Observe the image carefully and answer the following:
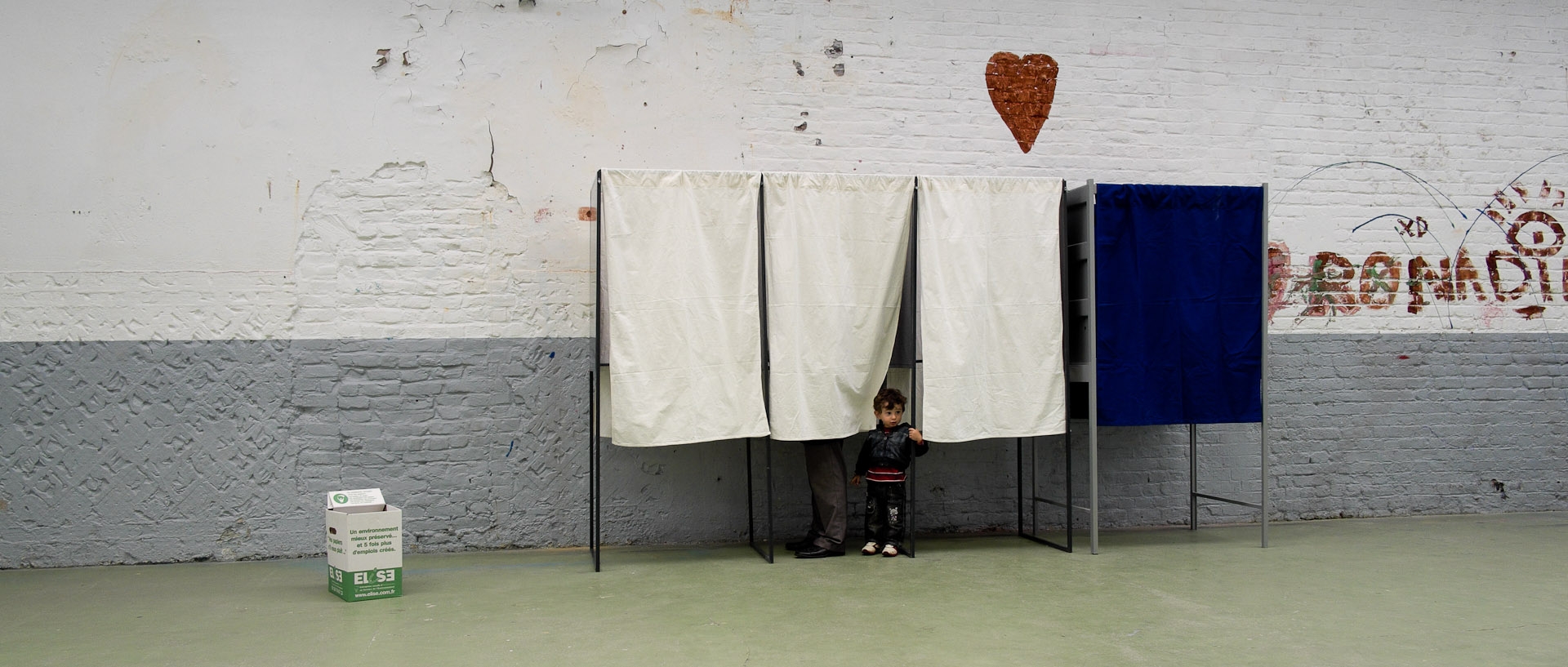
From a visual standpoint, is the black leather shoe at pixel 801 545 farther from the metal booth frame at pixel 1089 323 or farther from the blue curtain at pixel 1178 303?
the blue curtain at pixel 1178 303

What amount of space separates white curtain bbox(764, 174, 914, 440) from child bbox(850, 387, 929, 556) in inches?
3.4

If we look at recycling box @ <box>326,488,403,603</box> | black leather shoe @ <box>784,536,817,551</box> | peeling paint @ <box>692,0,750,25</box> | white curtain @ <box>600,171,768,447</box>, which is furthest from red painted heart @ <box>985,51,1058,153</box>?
recycling box @ <box>326,488,403,603</box>

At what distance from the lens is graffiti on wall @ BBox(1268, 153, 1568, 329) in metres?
6.26

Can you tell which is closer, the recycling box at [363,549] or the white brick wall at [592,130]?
the recycling box at [363,549]

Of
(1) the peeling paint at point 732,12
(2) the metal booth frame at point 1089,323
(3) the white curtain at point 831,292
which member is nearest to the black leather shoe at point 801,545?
(3) the white curtain at point 831,292

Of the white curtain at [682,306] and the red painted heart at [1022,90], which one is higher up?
the red painted heart at [1022,90]

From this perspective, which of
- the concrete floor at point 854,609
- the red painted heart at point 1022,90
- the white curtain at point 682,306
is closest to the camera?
the concrete floor at point 854,609

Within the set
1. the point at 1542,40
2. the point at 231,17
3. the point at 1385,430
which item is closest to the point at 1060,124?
the point at 1385,430

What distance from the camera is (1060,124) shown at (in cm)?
605

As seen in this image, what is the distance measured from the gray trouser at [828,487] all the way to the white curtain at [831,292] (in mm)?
255

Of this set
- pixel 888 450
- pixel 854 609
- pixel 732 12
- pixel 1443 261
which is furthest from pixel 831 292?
pixel 1443 261

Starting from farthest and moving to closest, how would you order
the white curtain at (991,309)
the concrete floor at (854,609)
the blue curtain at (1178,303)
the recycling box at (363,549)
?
the blue curtain at (1178,303)
the white curtain at (991,309)
the recycling box at (363,549)
the concrete floor at (854,609)

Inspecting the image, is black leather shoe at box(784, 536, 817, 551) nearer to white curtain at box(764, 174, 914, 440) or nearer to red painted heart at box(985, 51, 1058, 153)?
white curtain at box(764, 174, 914, 440)

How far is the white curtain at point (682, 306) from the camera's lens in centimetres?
485
